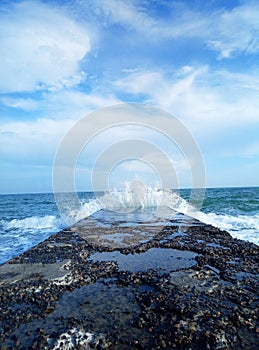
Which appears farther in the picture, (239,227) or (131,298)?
(239,227)

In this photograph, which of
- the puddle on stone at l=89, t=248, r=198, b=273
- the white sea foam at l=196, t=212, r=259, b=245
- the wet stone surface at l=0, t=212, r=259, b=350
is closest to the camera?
the wet stone surface at l=0, t=212, r=259, b=350

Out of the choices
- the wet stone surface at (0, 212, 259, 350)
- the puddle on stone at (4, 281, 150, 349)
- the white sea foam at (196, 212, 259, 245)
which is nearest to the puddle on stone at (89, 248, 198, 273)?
the wet stone surface at (0, 212, 259, 350)

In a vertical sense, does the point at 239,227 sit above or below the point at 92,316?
below

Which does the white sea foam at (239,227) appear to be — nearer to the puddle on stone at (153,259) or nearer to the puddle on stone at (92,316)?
the puddle on stone at (153,259)

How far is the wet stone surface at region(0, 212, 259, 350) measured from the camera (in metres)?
4.25

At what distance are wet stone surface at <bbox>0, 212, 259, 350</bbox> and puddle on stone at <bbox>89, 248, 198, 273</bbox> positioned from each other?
0.11 feet

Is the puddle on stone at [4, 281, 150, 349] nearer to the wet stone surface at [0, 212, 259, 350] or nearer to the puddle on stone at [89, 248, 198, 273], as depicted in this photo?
the wet stone surface at [0, 212, 259, 350]

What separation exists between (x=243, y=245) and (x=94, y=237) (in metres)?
7.17

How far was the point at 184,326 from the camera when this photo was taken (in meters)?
4.52

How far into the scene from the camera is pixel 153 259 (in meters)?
9.21

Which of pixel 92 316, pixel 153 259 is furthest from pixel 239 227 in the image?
pixel 92 316

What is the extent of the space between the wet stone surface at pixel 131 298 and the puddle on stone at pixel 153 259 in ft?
0.11

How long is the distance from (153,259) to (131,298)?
3.46 meters

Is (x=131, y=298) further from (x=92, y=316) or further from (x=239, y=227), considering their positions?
(x=239, y=227)
